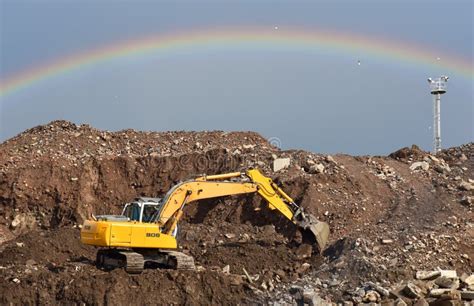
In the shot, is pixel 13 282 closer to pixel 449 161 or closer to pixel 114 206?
pixel 114 206

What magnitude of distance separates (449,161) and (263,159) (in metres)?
7.38

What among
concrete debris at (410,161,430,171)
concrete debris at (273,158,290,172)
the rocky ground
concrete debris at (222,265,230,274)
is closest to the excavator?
the rocky ground

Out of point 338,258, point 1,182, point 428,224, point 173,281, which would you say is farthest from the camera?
point 1,182

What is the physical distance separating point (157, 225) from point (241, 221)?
7284 millimetres

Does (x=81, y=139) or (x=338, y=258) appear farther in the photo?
(x=81, y=139)

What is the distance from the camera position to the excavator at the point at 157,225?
55.8ft

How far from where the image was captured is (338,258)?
18594 millimetres

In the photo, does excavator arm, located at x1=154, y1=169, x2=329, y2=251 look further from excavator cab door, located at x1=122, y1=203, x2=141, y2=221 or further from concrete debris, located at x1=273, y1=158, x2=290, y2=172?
concrete debris, located at x1=273, y1=158, x2=290, y2=172

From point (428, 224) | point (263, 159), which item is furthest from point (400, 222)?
point (263, 159)

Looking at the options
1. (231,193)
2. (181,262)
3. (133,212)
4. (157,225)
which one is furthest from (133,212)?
(231,193)

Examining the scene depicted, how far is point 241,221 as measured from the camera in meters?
24.4

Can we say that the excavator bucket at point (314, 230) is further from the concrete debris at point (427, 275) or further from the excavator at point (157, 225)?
the concrete debris at point (427, 275)

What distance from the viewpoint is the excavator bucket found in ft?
63.0

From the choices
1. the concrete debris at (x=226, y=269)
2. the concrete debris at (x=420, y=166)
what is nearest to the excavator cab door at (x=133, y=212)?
the concrete debris at (x=226, y=269)
